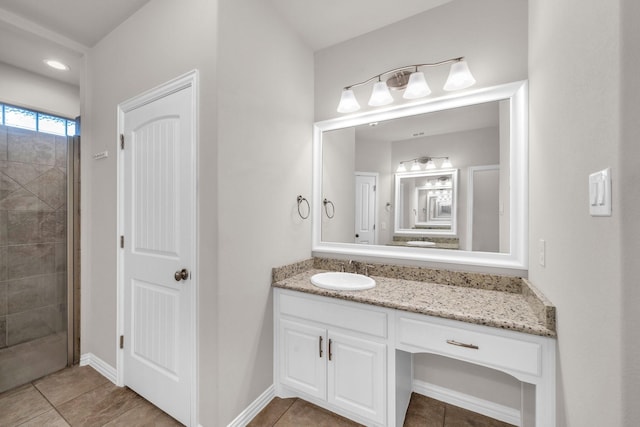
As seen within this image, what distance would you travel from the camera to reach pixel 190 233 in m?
1.51

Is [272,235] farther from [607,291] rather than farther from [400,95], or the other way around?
[607,291]

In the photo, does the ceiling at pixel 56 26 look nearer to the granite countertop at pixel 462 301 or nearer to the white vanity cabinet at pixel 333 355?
the granite countertop at pixel 462 301

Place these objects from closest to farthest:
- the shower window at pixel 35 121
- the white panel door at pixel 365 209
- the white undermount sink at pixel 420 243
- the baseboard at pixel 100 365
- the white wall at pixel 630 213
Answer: the white wall at pixel 630 213 → the white undermount sink at pixel 420 243 → the baseboard at pixel 100 365 → the white panel door at pixel 365 209 → the shower window at pixel 35 121

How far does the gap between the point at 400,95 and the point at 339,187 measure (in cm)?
84

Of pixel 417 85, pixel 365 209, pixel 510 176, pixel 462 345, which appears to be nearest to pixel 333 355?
pixel 462 345

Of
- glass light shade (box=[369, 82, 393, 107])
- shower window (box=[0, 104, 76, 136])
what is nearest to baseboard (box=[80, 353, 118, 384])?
shower window (box=[0, 104, 76, 136])

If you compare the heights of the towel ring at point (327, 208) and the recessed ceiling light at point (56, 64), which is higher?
the recessed ceiling light at point (56, 64)

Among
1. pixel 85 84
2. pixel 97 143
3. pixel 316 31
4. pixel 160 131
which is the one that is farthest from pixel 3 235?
pixel 316 31

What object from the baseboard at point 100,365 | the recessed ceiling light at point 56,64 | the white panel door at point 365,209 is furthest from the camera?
the recessed ceiling light at point 56,64

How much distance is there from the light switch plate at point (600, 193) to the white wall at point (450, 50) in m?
1.20

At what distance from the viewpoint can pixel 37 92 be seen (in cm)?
256

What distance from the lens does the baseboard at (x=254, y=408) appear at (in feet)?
5.02

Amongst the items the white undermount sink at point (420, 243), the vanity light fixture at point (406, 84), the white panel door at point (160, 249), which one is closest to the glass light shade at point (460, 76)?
the vanity light fixture at point (406, 84)

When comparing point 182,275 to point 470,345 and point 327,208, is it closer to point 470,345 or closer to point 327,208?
point 327,208
